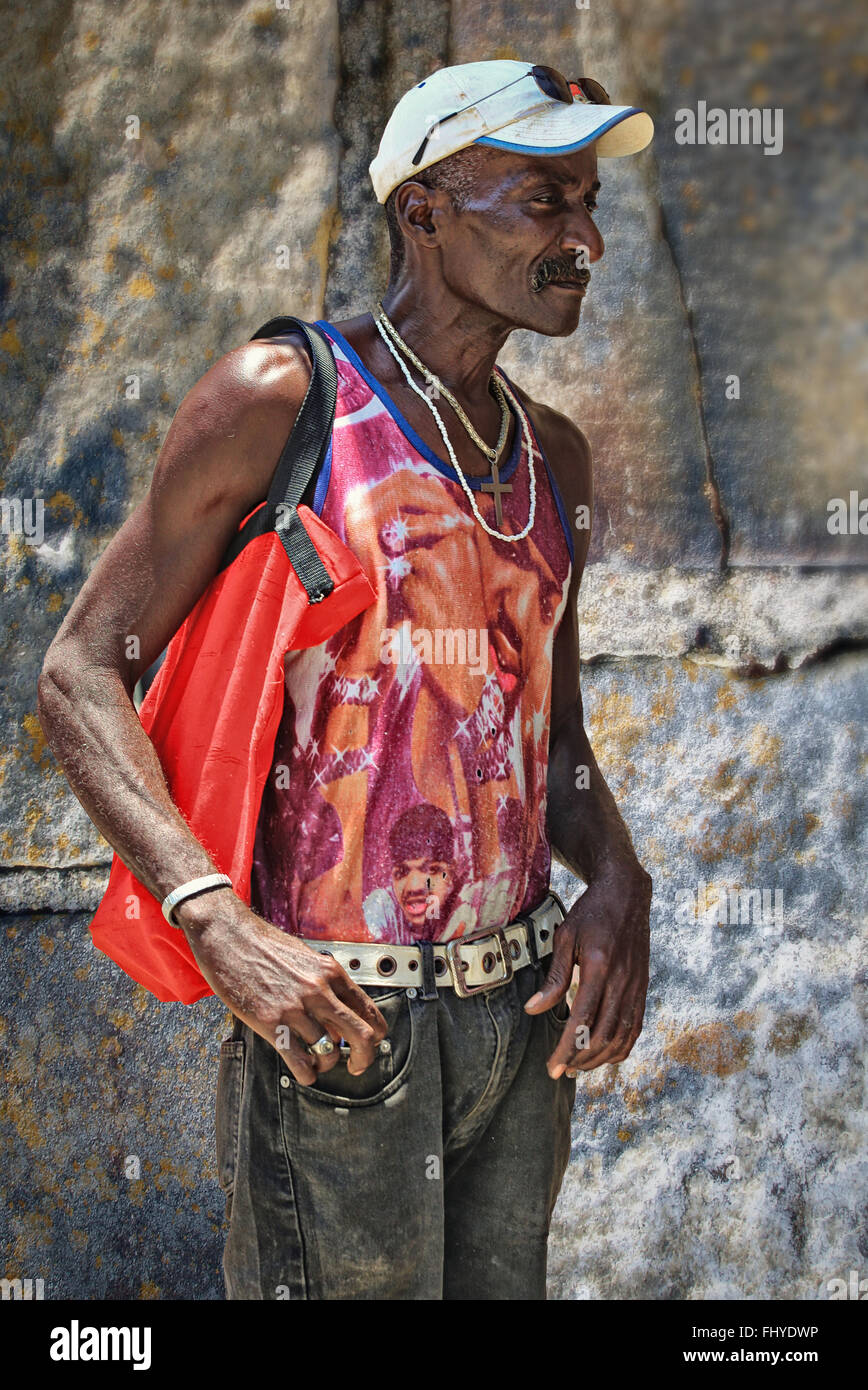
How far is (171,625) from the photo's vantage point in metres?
1.67

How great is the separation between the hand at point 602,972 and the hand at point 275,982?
0.31 meters

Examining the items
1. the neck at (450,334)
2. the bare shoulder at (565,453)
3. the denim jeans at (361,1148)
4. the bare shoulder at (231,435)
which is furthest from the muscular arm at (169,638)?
the bare shoulder at (565,453)

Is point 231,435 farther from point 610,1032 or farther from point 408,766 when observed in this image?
point 610,1032

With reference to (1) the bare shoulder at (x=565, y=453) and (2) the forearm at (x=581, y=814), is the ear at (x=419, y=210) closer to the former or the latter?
(1) the bare shoulder at (x=565, y=453)

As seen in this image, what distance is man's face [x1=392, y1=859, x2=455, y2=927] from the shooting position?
168 centimetres

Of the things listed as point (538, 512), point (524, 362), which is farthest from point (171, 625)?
point (524, 362)

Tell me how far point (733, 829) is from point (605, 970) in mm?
935

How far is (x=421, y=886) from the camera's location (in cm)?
169

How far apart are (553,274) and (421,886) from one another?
2.53ft

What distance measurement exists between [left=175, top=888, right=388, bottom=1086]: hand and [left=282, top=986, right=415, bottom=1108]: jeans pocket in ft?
0.31

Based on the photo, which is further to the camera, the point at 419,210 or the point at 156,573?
the point at 419,210

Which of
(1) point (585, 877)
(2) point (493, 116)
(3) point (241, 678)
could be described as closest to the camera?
(3) point (241, 678)

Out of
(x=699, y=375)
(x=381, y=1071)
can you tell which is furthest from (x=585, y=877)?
(x=699, y=375)

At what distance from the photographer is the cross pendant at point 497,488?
182 cm
